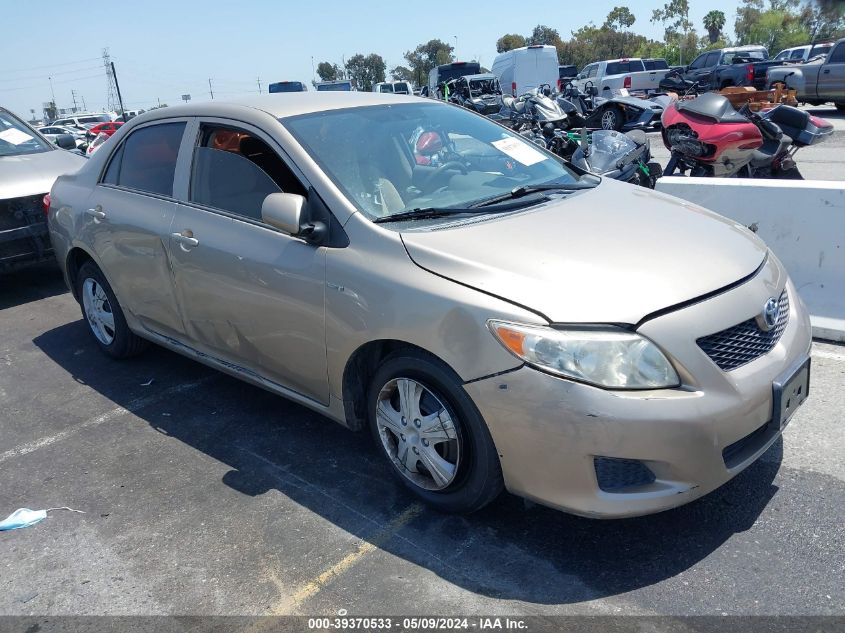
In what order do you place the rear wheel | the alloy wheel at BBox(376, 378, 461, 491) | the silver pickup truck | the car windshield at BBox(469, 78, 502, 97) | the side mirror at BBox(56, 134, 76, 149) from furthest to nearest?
the car windshield at BBox(469, 78, 502, 97) → the silver pickup truck → the side mirror at BBox(56, 134, 76, 149) → the rear wheel → the alloy wheel at BBox(376, 378, 461, 491)

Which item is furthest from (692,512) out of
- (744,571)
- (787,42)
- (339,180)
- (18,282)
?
(787,42)

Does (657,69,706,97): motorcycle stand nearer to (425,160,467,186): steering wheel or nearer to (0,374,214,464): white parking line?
(425,160,467,186): steering wheel

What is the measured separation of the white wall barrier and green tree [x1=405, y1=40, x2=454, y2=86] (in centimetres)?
9421

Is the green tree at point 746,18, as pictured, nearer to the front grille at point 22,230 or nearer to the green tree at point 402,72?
the green tree at point 402,72

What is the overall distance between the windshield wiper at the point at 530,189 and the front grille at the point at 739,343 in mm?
1289

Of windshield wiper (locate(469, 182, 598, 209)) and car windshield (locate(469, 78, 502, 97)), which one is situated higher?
car windshield (locate(469, 78, 502, 97))

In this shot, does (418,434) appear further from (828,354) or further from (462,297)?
(828,354)

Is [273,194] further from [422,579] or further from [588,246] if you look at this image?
[422,579]

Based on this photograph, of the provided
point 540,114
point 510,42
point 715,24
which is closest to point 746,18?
point 715,24

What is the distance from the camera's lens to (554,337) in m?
2.56

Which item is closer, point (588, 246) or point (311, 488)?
point (588, 246)

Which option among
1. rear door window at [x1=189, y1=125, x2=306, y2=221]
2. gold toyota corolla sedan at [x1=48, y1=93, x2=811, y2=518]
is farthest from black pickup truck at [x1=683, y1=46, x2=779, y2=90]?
rear door window at [x1=189, y1=125, x2=306, y2=221]

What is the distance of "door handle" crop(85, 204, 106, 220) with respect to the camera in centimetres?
479

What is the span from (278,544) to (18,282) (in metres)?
6.30
